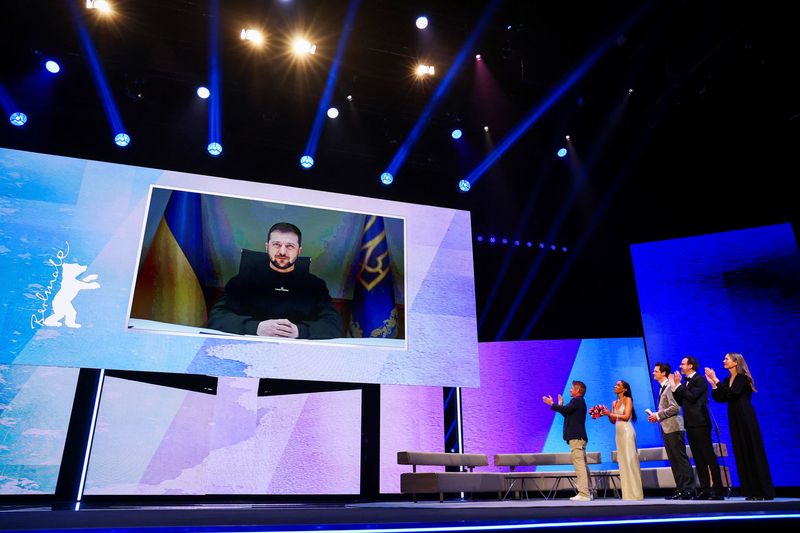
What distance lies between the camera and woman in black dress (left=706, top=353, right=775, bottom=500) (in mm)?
4820

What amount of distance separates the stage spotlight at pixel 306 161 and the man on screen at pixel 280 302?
1054 millimetres

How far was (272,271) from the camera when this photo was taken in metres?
6.92

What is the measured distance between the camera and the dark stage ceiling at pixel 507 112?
6332 millimetres

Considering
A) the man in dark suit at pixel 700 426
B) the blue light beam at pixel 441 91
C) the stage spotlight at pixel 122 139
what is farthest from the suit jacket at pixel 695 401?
the stage spotlight at pixel 122 139

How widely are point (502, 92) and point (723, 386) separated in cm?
458

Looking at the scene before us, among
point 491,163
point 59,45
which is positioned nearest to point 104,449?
point 59,45

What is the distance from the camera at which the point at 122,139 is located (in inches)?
276

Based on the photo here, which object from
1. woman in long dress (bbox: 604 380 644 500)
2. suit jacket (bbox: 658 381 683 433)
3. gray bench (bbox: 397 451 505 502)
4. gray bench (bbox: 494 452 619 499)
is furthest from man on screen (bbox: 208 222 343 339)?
suit jacket (bbox: 658 381 683 433)

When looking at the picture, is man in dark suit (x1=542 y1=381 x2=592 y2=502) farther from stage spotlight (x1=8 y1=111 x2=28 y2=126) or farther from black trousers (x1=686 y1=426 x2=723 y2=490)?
stage spotlight (x1=8 y1=111 x2=28 y2=126)

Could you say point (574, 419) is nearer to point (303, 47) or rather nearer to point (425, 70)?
point (425, 70)

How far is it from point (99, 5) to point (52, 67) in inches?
45.4

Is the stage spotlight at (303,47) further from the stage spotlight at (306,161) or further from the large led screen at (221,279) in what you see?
the large led screen at (221,279)

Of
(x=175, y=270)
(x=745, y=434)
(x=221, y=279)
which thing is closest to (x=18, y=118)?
(x=175, y=270)

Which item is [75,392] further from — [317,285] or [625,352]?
[625,352]
